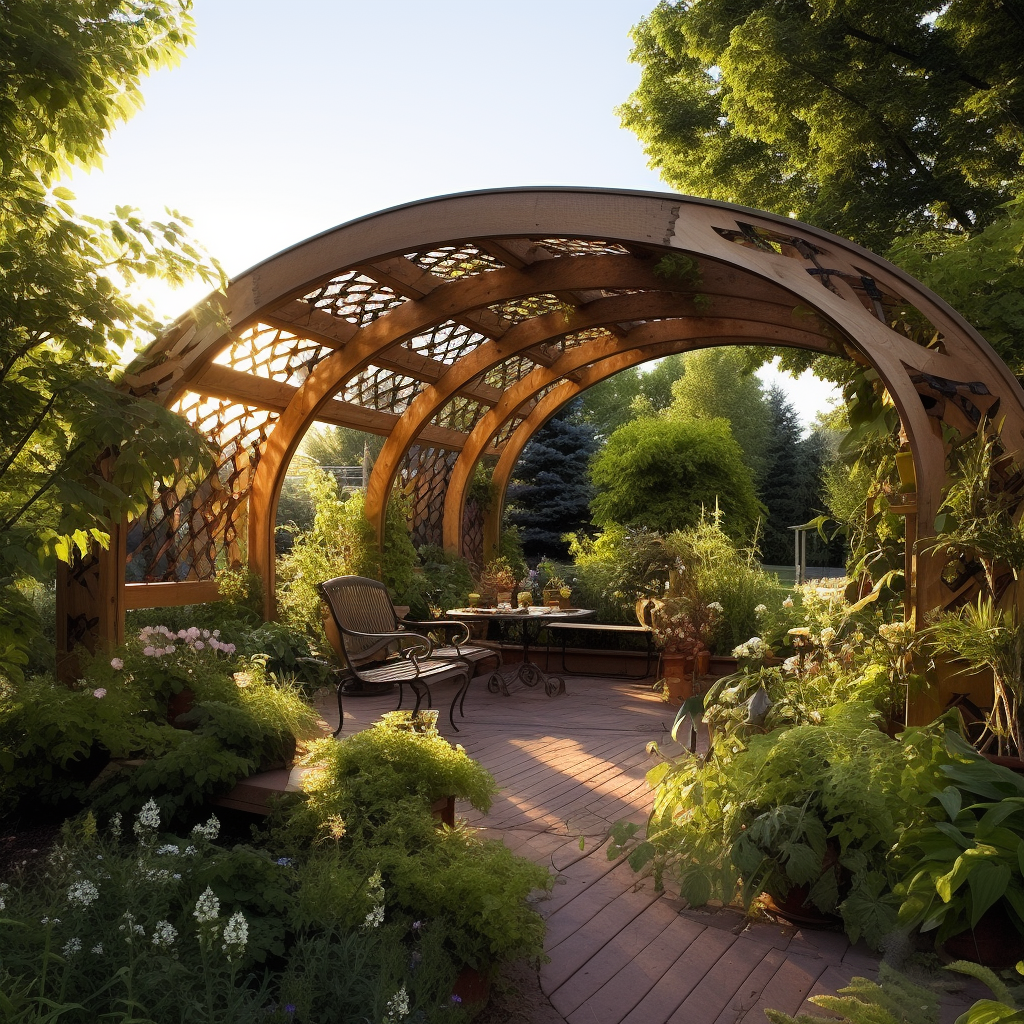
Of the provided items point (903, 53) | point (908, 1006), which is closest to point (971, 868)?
point (908, 1006)

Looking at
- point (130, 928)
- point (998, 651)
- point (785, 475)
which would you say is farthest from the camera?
point (785, 475)

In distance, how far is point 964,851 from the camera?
9.46ft

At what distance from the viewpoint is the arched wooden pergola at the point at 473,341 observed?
431 cm

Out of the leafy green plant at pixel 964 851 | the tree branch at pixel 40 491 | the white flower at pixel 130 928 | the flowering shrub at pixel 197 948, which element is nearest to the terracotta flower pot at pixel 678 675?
the leafy green plant at pixel 964 851

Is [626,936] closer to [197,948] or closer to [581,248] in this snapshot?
[197,948]

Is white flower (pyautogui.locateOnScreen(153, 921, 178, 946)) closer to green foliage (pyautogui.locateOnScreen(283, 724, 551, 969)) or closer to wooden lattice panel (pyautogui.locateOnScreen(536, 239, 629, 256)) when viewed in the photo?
green foliage (pyautogui.locateOnScreen(283, 724, 551, 969))

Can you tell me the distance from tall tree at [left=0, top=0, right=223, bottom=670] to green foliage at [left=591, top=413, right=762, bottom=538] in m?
11.0

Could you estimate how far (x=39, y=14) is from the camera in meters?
2.88

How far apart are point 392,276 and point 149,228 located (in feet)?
9.80

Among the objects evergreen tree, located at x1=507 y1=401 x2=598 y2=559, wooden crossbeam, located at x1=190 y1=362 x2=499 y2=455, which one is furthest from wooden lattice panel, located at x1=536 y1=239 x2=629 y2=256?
evergreen tree, located at x1=507 y1=401 x2=598 y2=559

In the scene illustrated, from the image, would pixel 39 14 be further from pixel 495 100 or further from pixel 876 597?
pixel 876 597

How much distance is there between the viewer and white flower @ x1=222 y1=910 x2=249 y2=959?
2.01 m

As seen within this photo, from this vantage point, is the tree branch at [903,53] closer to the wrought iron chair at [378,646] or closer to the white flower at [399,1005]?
the wrought iron chair at [378,646]

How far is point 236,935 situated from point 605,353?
26.0 ft
